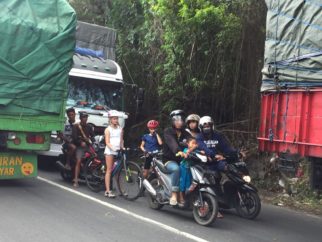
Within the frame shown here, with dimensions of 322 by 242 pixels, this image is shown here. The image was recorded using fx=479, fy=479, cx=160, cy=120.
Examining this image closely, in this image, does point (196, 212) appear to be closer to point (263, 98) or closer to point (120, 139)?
point (263, 98)

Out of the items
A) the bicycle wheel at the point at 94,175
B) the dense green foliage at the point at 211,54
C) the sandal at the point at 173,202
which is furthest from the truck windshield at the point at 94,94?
the sandal at the point at 173,202

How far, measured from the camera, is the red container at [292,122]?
5.96 meters

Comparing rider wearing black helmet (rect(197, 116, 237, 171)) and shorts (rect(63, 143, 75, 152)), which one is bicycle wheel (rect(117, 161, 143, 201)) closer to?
rider wearing black helmet (rect(197, 116, 237, 171))

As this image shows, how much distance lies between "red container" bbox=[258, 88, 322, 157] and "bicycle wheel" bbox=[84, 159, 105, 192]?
3.56m

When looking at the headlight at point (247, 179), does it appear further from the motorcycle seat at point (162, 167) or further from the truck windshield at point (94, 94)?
the truck windshield at point (94, 94)

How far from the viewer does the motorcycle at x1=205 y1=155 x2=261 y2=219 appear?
24.1 ft

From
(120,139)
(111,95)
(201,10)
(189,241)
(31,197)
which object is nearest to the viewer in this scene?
(189,241)

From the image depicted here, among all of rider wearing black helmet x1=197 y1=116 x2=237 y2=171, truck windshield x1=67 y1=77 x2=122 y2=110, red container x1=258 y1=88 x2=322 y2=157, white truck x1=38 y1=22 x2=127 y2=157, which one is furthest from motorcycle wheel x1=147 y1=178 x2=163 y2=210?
truck windshield x1=67 y1=77 x2=122 y2=110

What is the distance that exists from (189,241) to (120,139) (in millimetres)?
3316

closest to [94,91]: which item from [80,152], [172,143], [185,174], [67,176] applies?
[80,152]

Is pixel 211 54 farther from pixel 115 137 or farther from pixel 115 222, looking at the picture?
pixel 115 222

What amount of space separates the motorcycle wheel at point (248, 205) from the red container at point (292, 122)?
984 millimetres

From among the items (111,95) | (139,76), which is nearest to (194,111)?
(111,95)

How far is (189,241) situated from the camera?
19.2 ft
